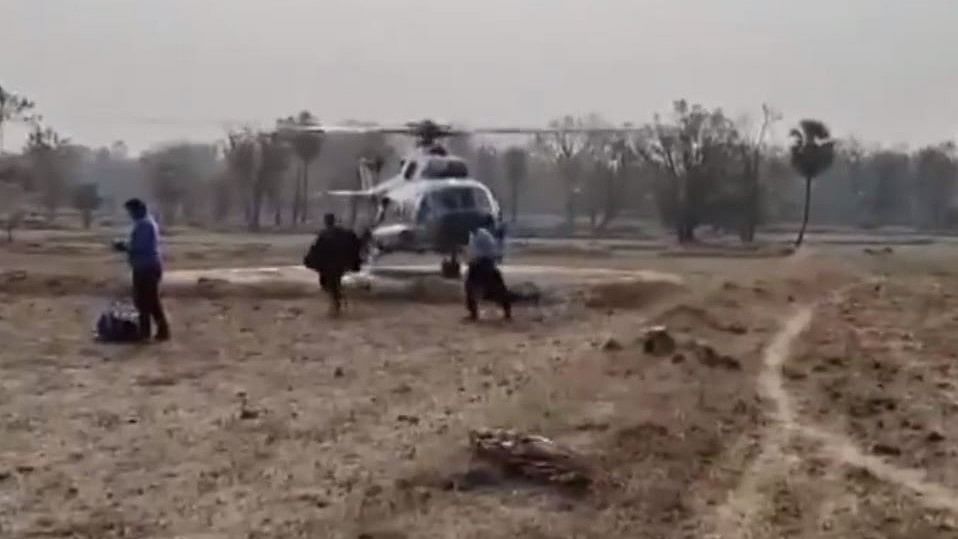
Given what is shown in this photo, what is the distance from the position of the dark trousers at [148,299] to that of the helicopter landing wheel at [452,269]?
33.3ft

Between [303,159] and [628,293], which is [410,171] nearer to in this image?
[628,293]

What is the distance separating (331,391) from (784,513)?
556 centimetres

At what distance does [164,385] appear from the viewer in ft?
43.5

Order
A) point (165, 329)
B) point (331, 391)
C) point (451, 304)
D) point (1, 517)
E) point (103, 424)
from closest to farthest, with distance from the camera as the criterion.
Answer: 1. point (1, 517)
2. point (103, 424)
3. point (331, 391)
4. point (165, 329)
5. point (451, 304)

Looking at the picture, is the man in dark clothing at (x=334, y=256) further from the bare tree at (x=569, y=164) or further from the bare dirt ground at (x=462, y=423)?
the bare tree at (x=569, y=164)

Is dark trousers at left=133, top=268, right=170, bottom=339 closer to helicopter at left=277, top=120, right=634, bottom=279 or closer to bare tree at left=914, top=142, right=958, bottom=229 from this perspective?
helicopter at left=277, top=120, right=634, bottom=279

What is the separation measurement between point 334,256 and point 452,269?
6036 millimetres

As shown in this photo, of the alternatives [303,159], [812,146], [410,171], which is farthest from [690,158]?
[410,171]

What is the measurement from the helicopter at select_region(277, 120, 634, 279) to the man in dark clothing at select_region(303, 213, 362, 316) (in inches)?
196

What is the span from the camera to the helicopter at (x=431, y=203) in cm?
2650

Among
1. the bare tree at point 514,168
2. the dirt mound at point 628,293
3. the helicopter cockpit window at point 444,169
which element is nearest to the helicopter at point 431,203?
the helicopter cockpit window at point 444,169

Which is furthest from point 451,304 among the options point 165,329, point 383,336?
point 165,329

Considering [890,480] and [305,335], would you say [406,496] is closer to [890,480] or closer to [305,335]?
[890,480]

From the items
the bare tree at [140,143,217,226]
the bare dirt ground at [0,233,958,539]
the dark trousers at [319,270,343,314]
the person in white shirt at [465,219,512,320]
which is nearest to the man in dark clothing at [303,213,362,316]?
the dark trousers at [319,270,343,314]
